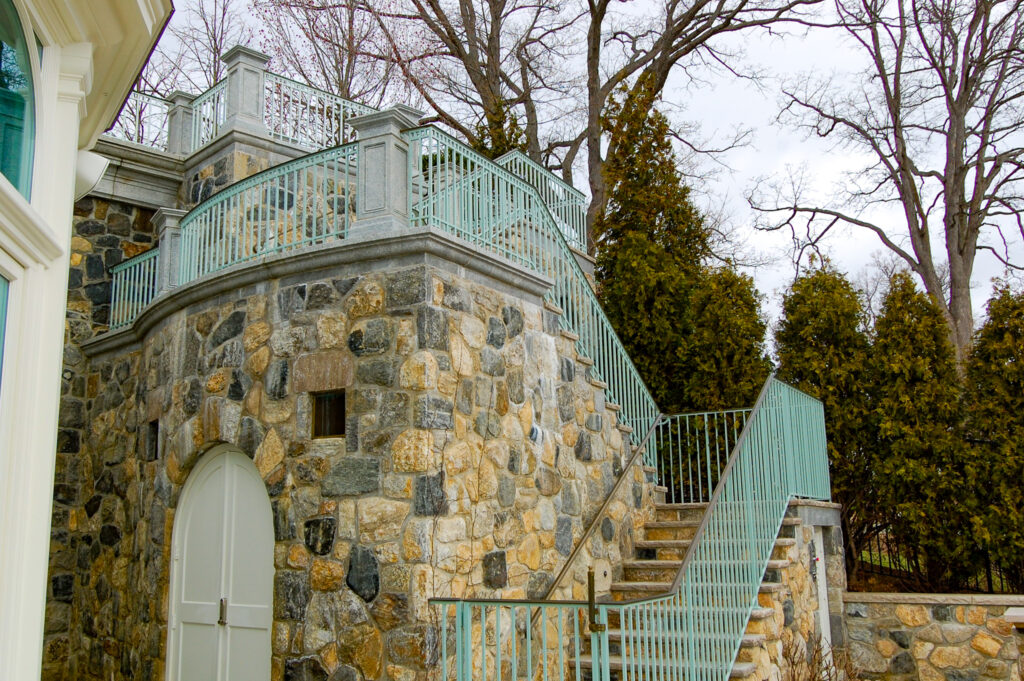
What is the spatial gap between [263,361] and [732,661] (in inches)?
164

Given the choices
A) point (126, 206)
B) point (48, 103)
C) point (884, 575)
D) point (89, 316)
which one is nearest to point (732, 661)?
point (884, 575)

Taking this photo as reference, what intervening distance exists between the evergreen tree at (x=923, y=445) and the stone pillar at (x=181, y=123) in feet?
29.6

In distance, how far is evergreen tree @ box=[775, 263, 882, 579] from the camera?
1032 cm

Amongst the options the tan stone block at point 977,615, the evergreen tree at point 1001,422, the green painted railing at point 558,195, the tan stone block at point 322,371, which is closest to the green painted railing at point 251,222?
the tan stone block at point 322,371

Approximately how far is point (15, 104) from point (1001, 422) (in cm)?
971

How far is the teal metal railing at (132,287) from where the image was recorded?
9.80m

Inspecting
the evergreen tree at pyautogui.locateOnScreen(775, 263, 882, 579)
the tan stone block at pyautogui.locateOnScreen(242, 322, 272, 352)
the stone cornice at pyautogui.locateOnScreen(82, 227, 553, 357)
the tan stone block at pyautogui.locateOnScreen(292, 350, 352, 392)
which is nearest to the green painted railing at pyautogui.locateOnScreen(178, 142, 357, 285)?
the stone cornice at pyautogui.locateOnScreen(82, 227, 553, 357)

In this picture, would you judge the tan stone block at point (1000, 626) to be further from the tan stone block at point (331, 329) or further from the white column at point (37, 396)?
the white column at point (37, 396)

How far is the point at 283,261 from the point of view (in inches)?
277

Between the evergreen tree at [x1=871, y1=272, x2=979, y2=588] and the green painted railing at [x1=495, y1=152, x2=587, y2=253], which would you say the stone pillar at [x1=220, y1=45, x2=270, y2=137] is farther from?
the evergreen tree at [x1=871, y1=272, x2=979, y2=588]

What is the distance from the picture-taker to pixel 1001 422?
953cm

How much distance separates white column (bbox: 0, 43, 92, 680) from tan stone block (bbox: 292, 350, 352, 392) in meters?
3.78

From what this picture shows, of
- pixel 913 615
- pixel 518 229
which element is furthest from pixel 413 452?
pixel 913 615

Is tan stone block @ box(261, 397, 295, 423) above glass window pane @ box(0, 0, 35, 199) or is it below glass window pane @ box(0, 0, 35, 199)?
below
